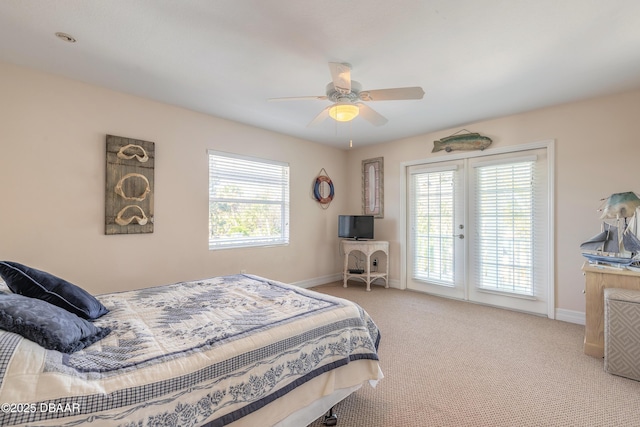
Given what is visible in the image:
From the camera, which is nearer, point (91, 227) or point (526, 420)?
point (526, 420)

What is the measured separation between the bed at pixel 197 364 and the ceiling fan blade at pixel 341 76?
160 centimetres

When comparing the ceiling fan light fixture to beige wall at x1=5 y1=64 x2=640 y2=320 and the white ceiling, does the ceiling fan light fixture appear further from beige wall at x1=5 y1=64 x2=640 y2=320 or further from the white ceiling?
beige wall at x1=5 y1=64 x2=640 y2=320

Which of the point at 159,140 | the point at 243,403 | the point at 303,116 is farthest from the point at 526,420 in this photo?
the point at 159,140

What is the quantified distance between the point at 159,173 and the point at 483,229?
419 cm

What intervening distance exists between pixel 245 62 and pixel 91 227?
7.21 feet

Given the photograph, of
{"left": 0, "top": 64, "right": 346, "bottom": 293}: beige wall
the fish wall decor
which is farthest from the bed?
the fish wall decor

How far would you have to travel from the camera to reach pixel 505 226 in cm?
384

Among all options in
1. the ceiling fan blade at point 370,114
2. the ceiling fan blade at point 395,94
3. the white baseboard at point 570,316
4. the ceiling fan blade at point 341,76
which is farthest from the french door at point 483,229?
the ceiling fan blade at point 341,76

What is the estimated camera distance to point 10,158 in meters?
2.49

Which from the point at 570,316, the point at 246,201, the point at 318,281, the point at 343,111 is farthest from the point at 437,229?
the point at 246,201

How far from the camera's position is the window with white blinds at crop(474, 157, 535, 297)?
12.0 feet

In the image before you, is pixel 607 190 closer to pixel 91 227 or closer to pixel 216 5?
pixel 216 5

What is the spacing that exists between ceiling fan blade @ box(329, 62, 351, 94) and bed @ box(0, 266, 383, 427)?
1.60 metres

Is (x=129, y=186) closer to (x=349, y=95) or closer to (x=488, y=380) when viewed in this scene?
(x=349, y=95)
